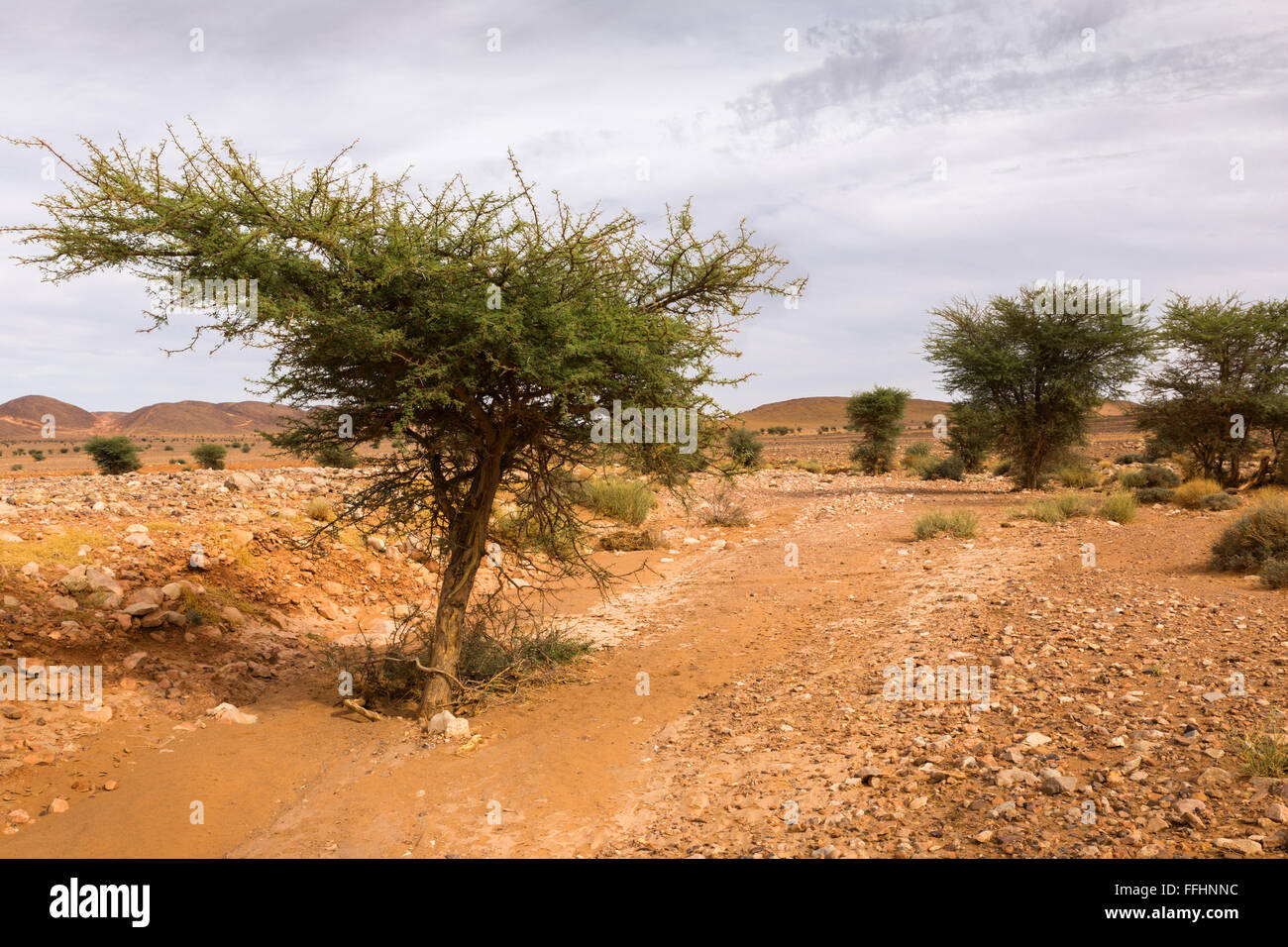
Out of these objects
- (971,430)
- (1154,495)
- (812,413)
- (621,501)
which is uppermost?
(812,413)

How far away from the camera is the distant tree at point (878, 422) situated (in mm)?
35906

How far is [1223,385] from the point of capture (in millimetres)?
21922

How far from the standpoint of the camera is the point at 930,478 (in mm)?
30609

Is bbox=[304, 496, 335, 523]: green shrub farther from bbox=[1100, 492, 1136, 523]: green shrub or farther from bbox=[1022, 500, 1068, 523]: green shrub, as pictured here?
bbox=[1100, 492, 1136, 523]: green shrub

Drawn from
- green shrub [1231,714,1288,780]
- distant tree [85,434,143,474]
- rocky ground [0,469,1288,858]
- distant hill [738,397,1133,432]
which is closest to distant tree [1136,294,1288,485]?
rocky ground [0,469,1288,858]

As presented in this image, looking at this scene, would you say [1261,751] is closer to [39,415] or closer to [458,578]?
[458,578]

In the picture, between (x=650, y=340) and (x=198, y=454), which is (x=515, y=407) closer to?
(x=650, y=340)

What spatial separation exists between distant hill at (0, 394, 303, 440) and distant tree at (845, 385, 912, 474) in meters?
84.5

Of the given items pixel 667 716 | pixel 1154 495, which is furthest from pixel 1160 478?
pixel 667 716

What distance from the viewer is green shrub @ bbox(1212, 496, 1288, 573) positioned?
9211mm

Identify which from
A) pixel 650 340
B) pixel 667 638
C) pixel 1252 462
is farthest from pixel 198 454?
pixel 1252 462

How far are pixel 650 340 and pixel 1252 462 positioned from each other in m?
26.2

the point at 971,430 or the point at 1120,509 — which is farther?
the point at 971,430

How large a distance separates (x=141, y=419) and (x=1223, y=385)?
125 metres
